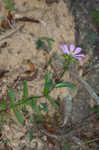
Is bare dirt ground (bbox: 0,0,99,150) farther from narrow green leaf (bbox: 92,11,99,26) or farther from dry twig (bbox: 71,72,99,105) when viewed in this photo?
narrow green leaf (bbox: 92,11,99,26)

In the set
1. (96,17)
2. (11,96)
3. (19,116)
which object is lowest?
(19,116)

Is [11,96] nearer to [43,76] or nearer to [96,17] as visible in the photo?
[43,76]

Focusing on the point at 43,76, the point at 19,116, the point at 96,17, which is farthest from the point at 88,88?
the point at 96,17

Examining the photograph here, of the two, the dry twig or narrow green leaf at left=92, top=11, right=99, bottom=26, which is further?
narrow green leaf at left=92, top=11, right=99, bottom=26

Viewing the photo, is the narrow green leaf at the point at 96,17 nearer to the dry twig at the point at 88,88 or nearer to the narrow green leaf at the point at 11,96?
the dry twig at the point at 88,88

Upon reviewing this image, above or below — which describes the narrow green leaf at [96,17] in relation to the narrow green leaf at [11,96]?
above

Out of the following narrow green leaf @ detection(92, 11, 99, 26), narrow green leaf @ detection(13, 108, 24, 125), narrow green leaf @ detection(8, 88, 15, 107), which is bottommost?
narrow green leaf @ detection(13, 108, 24, 125)

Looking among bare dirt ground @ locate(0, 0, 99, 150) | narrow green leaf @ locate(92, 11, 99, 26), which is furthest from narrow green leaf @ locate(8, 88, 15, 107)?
narrow green leaf @ locate(92, 11, 99, 26)

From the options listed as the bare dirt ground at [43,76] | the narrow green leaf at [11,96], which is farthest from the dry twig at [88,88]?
the narrow green leaf at [11,96]
